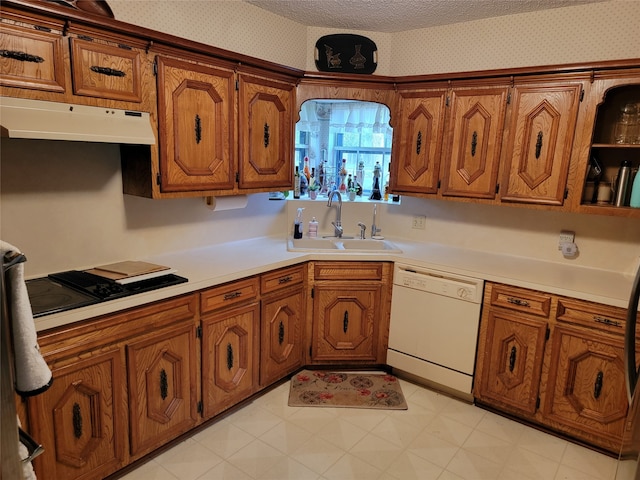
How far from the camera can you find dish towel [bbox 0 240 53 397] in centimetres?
88

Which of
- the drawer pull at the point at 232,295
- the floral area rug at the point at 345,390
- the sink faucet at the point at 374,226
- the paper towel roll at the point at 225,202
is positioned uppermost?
the paper towel roll at the point at 225,202

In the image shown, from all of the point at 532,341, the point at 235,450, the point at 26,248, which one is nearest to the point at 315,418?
the point at 235,450

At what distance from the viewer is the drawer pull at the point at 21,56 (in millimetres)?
1623

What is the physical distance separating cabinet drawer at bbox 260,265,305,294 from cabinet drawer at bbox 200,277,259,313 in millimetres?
68

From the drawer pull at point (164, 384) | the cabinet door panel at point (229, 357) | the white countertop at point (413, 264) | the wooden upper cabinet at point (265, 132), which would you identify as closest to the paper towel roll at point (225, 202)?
the wooden upper cabinet at point (265, 132)

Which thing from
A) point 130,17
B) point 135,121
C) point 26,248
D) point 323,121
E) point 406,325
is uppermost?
point 130,17

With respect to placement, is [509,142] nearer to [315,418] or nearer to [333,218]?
[333,218]

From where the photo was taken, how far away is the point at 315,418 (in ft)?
8.37

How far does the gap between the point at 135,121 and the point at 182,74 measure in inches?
16.2

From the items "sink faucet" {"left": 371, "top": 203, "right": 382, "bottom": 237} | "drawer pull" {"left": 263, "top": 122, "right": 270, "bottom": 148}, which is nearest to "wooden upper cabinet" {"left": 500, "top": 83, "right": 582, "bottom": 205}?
"sink faucet" {"left": 371, "top": 203, "right": 382, "bottom": 237}

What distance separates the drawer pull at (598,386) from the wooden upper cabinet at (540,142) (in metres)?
0.99

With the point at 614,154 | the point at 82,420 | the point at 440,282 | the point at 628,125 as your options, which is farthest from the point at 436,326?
the point at 82,420

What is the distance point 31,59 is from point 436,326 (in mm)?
2569

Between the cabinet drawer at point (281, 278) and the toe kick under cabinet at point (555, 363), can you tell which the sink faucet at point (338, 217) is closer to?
the cabinet drawer at point (281, 278)
